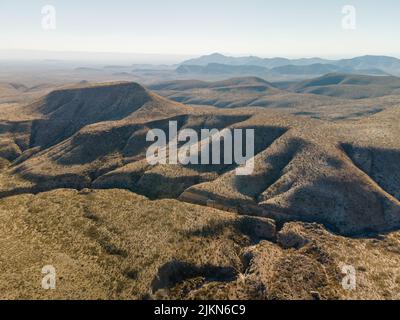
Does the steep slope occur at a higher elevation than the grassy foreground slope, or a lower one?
higher

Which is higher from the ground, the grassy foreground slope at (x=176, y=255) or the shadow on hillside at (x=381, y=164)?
the shadow on hillside at (x=381, y=164)

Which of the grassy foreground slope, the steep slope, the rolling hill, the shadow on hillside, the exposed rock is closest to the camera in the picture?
the grassy foreground slope

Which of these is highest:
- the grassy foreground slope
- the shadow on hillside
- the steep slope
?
the steep slope

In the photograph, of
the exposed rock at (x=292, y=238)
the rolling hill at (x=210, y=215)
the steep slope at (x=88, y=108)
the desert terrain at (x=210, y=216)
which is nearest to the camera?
the desert terrain at (x=210, y=216)

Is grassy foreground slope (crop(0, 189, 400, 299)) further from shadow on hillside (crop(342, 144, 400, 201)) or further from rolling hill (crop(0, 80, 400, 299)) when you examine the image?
shadow on hillside (crop(342, 144, 400, 201))

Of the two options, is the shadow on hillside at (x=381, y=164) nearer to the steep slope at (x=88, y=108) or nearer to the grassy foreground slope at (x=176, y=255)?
the grassy foreground slope at (x=176, y=255)

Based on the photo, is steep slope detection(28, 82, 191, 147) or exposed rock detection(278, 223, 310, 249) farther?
steep slope detection(28, 82, 191, 147)

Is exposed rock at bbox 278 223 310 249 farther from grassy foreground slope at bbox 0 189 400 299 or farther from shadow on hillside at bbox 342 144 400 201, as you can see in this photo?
shadow on hillside at bbox 342 144 400 201

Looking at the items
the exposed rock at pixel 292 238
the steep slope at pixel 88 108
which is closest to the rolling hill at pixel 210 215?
the exposed rock at pixel 292 238

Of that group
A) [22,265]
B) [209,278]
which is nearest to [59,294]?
[22,265]

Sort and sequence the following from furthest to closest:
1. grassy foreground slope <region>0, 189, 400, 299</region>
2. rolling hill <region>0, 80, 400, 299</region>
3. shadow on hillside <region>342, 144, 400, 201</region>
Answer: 1. shadow on hillside <region>342, 144, 400, 201</region>
2. rolling hill <region>0, 80, 400, 299</region>
3. grassy foreground slope <region>0, 189, 400, 299</region>

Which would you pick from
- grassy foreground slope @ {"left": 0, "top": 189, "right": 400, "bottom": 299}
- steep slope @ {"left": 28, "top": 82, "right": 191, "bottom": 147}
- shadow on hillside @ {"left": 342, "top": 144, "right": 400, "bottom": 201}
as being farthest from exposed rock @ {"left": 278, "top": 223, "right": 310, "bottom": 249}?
steep slope @ {"left": 28, "top": 82, "right": 191, "bottom": 147}
